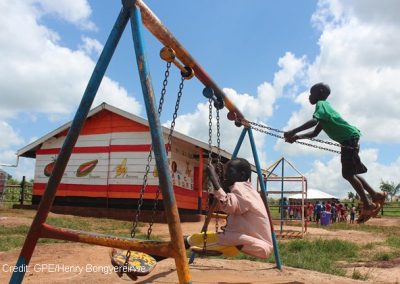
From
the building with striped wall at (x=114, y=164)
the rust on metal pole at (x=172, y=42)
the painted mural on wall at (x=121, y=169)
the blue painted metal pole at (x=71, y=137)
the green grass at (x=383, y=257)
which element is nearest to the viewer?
the blue painted metal pole at (x=71, y=137)

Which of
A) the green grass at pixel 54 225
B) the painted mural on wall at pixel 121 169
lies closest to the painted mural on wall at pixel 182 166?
the painted mural on wall at pixel 121 169

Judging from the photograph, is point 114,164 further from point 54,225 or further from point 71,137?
point 71,137

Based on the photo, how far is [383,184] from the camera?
7675cm

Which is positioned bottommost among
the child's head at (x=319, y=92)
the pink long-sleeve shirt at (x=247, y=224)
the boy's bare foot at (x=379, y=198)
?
the pink long-sleeve shirt at (x=247, y=224)

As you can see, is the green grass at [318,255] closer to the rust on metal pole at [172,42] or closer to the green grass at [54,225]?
the rust on metal pole at [172,42]

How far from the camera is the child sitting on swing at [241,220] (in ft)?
13.3

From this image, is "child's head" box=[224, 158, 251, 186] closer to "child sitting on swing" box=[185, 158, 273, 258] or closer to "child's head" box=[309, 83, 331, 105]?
"child sitting on swing" box=[185, 158, 273, 258]

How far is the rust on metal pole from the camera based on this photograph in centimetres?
396

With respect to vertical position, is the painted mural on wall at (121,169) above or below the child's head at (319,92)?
below

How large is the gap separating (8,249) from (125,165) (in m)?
10.1

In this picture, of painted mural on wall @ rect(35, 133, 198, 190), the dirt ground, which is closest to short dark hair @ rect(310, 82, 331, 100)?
the dirt ground

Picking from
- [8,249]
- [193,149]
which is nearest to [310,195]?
[193,149]

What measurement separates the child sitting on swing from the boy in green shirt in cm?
178

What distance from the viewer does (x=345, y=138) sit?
5586 mm
